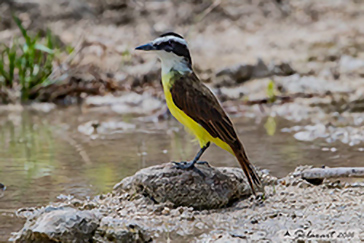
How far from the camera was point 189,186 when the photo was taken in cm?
499

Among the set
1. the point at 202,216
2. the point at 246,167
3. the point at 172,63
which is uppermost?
the point at 172,63

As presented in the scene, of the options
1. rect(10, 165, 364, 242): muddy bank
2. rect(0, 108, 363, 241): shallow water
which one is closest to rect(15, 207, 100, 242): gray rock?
rect(10, 165, 364, 242): muddy bank

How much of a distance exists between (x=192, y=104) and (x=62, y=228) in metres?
1.39

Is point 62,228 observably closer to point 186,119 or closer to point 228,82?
point 186,119

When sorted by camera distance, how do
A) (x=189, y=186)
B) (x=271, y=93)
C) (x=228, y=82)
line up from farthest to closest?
(x=228, y=82) → (x=271, y=93) → (x=189, y=186)

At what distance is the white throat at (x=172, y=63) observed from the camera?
5137 mm

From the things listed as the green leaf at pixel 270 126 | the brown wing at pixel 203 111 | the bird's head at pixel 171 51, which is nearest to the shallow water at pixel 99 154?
the green leaf at pixel 270 126

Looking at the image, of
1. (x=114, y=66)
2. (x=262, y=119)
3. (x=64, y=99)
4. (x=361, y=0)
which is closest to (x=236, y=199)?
(x=262, y=119)

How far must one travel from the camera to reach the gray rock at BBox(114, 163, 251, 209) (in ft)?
16.2

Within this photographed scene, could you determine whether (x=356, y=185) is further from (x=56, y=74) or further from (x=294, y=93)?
(x=56, y=74)

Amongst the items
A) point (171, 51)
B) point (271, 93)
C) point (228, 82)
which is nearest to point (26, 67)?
point (228, 82)

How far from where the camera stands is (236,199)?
5145 millimetres

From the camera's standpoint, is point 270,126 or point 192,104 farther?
point 270,126

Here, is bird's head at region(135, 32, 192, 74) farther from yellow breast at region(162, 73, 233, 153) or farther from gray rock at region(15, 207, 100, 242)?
gray rock at region(15, 207, 100, 242)
